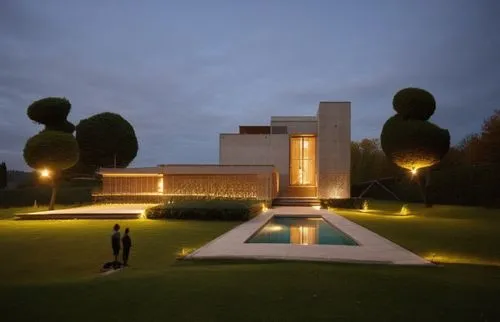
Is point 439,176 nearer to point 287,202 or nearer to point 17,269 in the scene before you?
point 287,202

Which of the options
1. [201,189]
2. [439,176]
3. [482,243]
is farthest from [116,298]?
[439,176]

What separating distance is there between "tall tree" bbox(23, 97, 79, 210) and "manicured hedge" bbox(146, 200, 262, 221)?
25.6ft

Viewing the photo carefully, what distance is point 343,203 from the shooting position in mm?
24875

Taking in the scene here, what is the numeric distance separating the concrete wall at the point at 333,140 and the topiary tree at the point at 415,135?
4.56 m

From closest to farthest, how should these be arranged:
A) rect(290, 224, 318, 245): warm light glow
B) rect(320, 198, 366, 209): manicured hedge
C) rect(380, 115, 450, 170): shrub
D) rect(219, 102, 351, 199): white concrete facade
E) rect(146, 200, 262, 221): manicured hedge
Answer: rect(290, 224, 318, 245): warm light glow < rect(146, 200, 262, 221): manicured hedge < rect(380, 115, 450, 170): shrub < rect(320, 198, 366, 209): manicured hedge < rect(219, 102, 351, 199): white concrete facade

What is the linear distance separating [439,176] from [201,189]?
636 inches

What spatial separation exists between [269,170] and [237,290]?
18778mm

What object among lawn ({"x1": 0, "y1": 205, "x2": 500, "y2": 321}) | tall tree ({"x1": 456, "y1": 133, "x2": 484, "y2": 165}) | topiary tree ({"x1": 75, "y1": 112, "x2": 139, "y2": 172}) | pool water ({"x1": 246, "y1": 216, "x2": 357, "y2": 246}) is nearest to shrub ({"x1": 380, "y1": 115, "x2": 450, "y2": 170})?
pool water ({"x1": 246, "y1": 216, "x2": 357, "y2": 246})

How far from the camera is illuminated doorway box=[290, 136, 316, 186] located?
102ft

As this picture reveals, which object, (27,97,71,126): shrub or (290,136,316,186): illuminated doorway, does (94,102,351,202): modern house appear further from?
(27,97,71,126): shrub

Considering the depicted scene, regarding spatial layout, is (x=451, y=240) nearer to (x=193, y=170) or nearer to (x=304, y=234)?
(x=304, y=234)

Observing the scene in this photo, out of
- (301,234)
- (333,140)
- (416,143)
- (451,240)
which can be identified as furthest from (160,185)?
(451,240)

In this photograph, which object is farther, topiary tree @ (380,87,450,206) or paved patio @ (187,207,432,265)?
topiary tree @ (380,87,450,206)

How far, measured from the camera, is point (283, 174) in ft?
97.3
